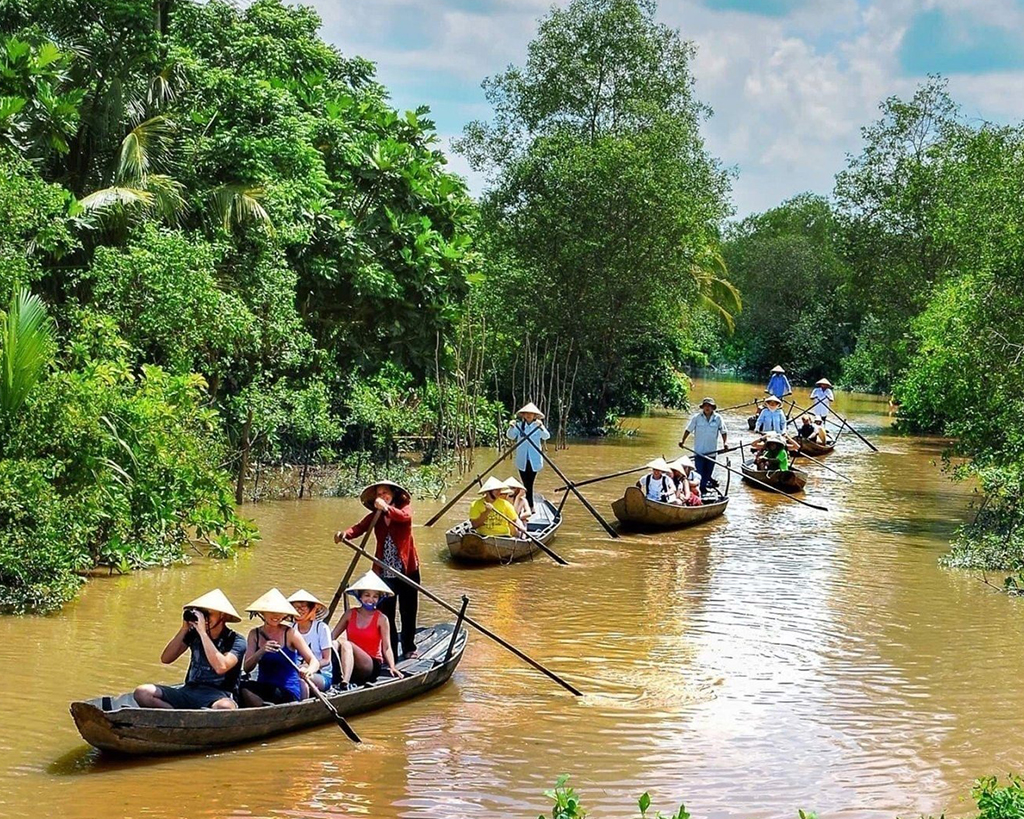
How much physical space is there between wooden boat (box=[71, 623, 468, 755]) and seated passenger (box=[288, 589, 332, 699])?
12cm

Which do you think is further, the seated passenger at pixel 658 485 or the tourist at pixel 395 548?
the seated passenger at pixel 658 485

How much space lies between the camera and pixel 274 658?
810cm

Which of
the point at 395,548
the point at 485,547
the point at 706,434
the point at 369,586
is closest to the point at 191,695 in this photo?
the point at 369,586

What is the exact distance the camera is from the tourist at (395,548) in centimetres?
982

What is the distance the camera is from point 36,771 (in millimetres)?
7445

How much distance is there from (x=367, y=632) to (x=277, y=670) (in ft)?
3.70

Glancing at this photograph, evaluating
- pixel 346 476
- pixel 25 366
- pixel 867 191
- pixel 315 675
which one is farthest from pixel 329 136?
pixel 867 191

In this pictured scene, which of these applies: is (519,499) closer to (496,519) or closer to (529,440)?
(496,519)

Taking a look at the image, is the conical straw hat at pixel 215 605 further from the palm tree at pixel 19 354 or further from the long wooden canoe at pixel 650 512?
the long wooden canoe at pixel 650 512

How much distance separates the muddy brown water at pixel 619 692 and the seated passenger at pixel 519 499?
29.2 inches

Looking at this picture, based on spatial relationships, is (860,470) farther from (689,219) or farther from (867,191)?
(867,191)

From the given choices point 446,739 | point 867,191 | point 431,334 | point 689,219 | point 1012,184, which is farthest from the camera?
point 867,191

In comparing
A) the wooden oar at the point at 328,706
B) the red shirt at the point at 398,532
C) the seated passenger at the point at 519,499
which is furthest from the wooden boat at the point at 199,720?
the seated passenger at the point at 519,499

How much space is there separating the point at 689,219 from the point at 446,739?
21.7 meters
